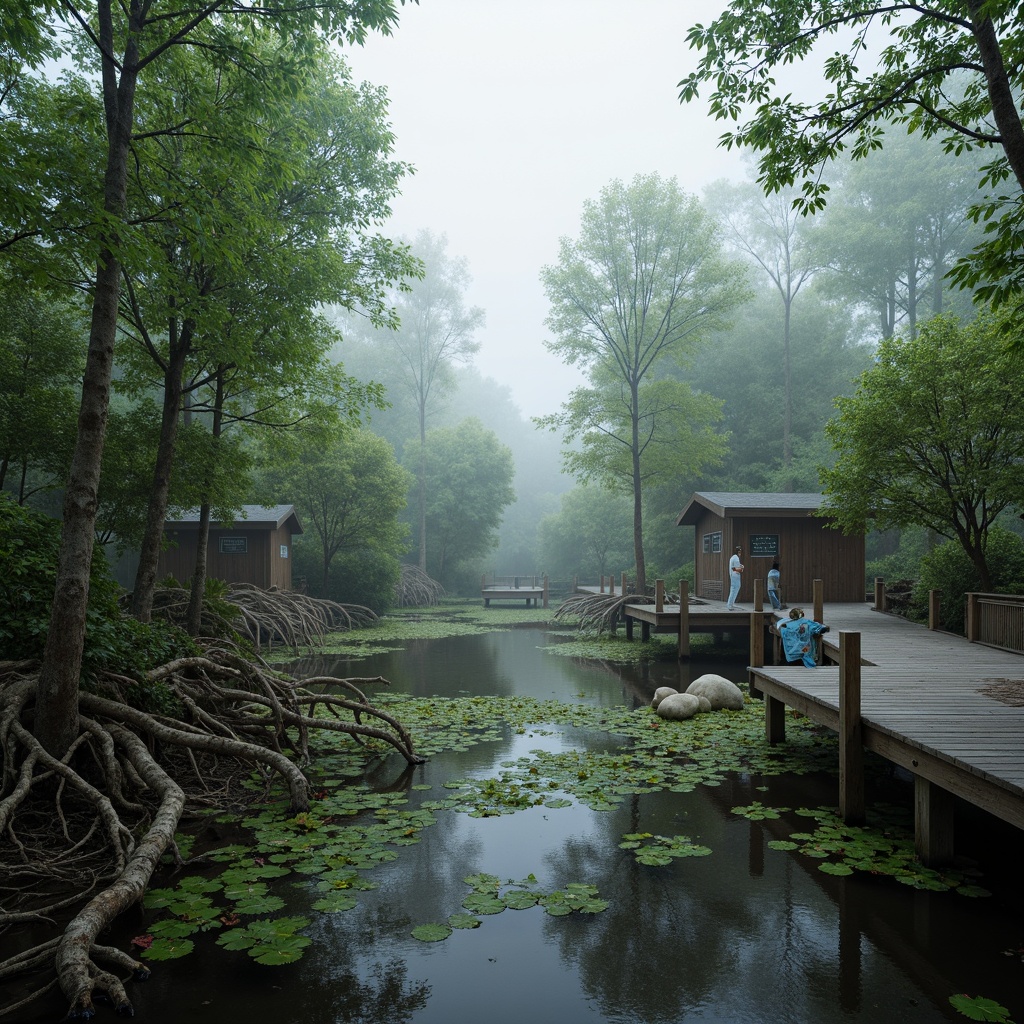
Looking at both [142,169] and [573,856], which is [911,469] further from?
[142,169]

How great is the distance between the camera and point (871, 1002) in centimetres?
331

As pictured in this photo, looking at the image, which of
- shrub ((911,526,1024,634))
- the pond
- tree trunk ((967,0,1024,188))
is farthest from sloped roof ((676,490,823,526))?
the pond

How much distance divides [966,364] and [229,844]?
14.0 m

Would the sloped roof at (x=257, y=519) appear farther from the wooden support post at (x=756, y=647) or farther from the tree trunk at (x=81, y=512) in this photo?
the tree trunk at (x=81, y=512)

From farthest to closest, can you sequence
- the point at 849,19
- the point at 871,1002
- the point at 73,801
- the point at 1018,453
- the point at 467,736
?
1. the point at 1018,453
2. the point at 467,736
3. the point at 849,19
4. the point at 73,801
5. the point at 871,1002

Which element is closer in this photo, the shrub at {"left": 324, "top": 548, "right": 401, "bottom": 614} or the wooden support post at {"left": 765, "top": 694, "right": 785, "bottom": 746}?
the wooden support post at {"left": 765, "top": 694, "right": 785, "bottom": 746}

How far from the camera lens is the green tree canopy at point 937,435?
1252 cm

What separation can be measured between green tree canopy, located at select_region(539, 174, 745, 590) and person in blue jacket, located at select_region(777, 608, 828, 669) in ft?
45.6

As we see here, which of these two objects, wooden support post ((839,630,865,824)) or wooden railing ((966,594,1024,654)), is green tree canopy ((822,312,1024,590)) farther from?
wooden support post ((839,630,865,824))

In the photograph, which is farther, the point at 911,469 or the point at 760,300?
the point at 760,300

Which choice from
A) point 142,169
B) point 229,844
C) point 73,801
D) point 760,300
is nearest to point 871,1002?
point 229,844

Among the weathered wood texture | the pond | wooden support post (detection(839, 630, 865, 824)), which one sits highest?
the weathered wood texture

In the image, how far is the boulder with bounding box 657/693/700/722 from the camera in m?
9.48

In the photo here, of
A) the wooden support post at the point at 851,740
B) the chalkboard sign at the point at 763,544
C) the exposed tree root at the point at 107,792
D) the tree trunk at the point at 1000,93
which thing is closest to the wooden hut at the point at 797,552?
the chalkboard sign at the point at 763,544
